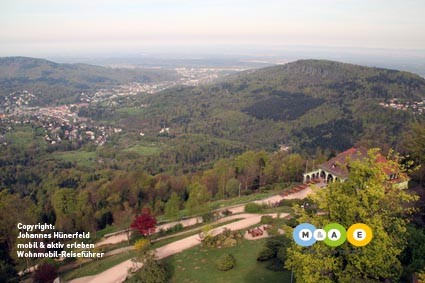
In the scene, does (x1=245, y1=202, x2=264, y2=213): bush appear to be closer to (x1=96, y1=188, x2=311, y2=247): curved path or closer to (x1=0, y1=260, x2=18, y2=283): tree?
(x1=96, y1=188, x2=311, y2=247): curved path

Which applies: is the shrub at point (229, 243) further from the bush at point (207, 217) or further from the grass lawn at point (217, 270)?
the bush at point (207, 217)

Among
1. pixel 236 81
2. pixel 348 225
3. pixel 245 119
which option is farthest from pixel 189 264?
pixel 236 81

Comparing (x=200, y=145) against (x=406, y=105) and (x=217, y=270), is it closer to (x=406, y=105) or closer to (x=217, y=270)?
(x=406, y=105)

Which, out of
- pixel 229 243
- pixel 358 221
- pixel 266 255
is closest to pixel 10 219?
pixel 229 243

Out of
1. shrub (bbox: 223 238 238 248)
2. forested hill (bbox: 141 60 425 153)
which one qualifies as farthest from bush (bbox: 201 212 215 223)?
forested hill (bbox: 141 60 425 153)

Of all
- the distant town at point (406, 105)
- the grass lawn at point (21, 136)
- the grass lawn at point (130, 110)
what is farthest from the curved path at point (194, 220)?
the grass lawn at point (130, 110)

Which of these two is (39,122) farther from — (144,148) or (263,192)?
(263,192)
